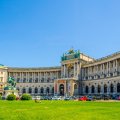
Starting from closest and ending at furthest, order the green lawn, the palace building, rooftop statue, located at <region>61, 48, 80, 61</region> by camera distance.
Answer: the green lawn, the palace building, rooftop statue, located at <region>61, 48, 80, 61</region>

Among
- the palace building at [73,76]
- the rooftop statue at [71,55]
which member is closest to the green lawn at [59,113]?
the palace building at [73,76]

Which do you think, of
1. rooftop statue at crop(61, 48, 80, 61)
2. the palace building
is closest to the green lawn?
the palace building

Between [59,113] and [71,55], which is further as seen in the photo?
[71,55]

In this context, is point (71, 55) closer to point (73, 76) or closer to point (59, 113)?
point (73, 76)

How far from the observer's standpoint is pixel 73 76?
123m

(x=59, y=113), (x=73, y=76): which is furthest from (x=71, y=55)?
(x=59, y=113)

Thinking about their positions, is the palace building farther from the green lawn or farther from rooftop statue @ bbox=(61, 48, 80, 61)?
the green lawn

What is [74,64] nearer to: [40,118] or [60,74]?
[60,74]

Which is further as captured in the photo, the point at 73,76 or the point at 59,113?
the point at 73,76

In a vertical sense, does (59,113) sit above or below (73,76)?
below

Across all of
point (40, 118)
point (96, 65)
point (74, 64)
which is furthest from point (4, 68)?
point (40, 118)

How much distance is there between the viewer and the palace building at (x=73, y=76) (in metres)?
99.9

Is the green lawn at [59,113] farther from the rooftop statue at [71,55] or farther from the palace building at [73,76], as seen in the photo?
the rooftop statue at [71,55]

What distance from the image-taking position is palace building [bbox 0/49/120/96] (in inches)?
3933
